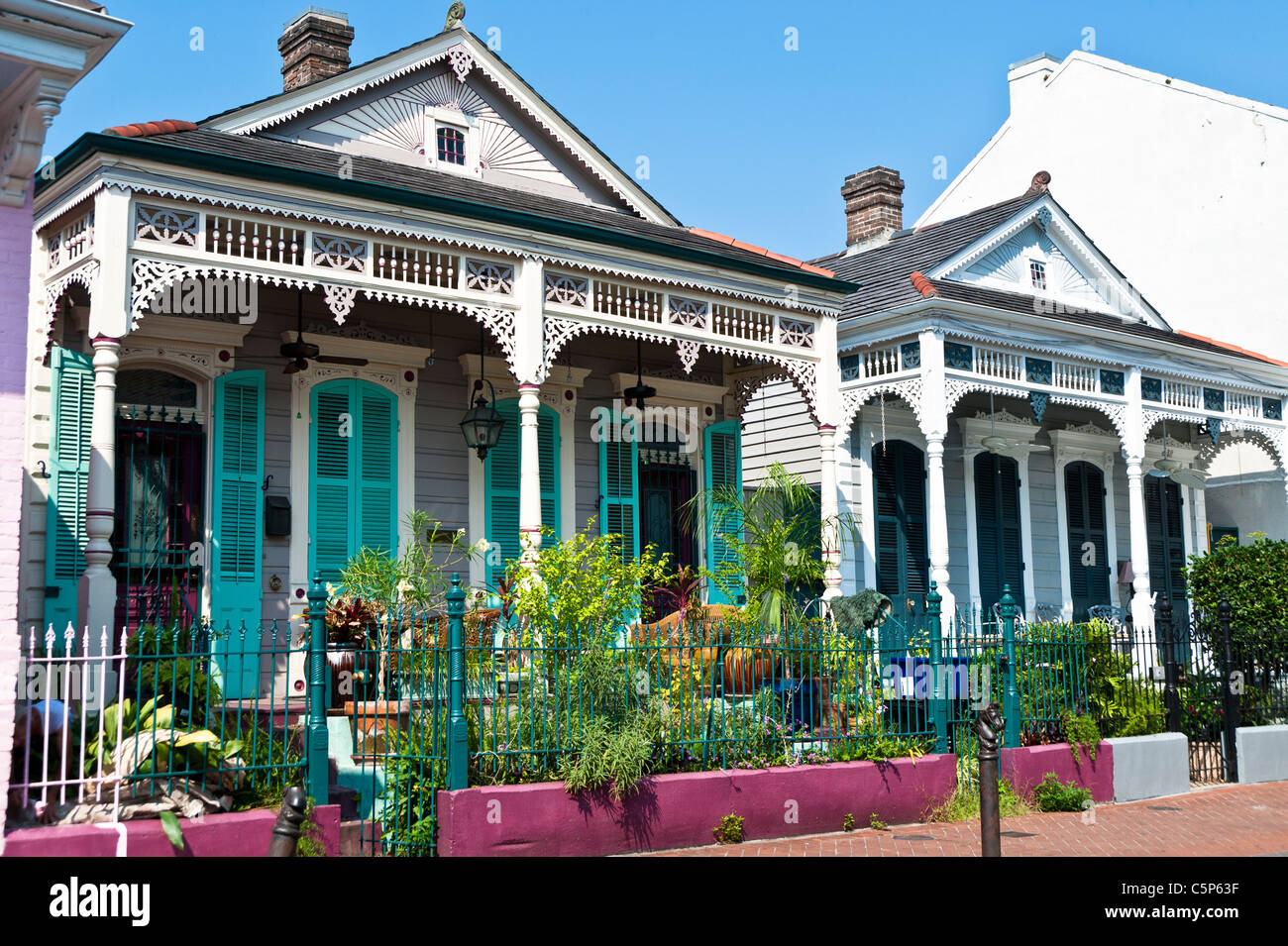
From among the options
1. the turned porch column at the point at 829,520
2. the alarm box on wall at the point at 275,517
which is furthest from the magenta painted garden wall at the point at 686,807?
the alarm box on wall at the point at 275,517

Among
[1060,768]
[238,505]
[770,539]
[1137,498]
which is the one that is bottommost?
[1060,768]

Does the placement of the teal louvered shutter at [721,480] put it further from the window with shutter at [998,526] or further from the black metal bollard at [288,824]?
the black metal bollard at [288,824]

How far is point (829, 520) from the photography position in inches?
523

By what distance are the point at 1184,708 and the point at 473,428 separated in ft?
25.6

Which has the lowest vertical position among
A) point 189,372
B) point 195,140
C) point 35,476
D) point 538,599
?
point 538,599

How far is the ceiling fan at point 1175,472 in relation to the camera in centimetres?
2012

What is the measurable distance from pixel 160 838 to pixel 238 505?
527 centimetres

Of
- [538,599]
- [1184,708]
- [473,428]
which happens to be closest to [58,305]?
[473,428]

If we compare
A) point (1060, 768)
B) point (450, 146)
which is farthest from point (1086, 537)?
point (450, 146)

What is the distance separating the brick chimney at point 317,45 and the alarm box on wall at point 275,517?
5333mm

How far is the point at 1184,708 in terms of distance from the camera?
490 inches

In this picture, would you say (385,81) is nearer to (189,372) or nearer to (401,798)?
(189,372)

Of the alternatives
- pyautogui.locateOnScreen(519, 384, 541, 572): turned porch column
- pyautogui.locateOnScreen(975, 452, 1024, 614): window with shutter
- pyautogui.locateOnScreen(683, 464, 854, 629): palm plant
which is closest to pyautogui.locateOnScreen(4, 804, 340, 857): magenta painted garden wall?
pyautogui.locateOnScreen(519, 384, 541, 572): turned porch column

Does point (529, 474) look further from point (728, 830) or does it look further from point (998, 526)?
point (998, 526)
